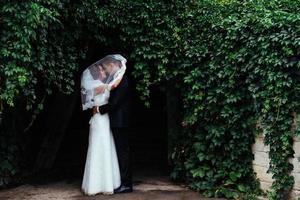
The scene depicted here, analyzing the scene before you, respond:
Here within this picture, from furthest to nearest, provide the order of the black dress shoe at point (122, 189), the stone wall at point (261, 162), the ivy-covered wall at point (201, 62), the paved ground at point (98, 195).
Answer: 1. the black dress shoe at point (122, 189)
2. the paved ground at point (98, 195)
3. the stone wall at point (261, 162)
4. the ivy-covered wall at point (201, 62)

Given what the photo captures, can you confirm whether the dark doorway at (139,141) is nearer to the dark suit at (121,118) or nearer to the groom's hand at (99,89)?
the dark suit at (121,118)

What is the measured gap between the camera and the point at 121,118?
6922 mm

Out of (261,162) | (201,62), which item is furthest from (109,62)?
(261,162)

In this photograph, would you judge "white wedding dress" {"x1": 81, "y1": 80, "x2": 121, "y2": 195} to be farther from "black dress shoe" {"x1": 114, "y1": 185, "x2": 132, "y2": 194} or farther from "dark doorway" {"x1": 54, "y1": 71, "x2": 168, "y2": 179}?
"dark doorway" {"x1": 54, "y1": 71, "x2": 168, "y2": 179}

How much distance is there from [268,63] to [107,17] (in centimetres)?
248

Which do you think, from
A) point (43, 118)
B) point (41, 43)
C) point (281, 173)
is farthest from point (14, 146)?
point (281, 173)

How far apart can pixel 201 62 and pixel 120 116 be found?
4.69 feet

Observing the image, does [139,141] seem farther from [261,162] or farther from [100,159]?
[261,162]

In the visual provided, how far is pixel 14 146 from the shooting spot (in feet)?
24.9

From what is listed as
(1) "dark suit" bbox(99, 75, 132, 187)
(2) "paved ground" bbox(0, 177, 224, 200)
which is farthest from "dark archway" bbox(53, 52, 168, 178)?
(1) "dark suit" bbox(99, 75, 132, 187)

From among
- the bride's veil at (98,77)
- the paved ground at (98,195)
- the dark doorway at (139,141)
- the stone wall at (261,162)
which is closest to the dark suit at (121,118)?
the bride's veil at (98,77)

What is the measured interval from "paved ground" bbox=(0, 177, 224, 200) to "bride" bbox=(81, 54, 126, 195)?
19 centimetres

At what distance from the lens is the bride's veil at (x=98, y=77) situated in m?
6.89

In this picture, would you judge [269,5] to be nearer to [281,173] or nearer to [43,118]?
[281,173]
